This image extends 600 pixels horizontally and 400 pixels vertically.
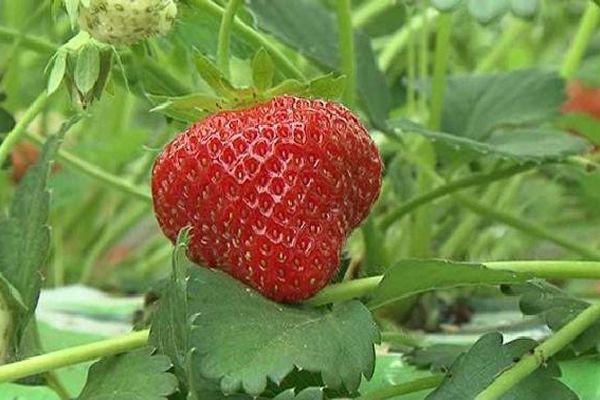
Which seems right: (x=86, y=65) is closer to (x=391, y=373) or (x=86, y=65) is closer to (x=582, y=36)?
(x=391, y=373)

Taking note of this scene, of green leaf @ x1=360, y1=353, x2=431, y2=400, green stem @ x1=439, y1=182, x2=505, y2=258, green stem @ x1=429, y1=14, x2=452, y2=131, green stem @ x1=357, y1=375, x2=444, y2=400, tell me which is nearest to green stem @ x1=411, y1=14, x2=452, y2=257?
green stem @ x1=429, y1=14, x2=452, y2=131

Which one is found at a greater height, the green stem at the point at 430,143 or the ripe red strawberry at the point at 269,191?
the ripe red strawberry at the point at 269,191

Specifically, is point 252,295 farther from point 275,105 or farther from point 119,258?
point 119,258

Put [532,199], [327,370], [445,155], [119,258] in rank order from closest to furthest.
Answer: [327,370]
[445,155]
[532,199]
[119,258]

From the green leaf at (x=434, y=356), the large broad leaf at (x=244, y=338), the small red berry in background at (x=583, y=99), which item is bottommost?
the small red berry in background at (x=583, y=99)

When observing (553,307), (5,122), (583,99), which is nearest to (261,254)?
(553,307)

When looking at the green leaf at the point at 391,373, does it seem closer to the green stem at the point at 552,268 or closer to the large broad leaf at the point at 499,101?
the green stem at the point at 552,268

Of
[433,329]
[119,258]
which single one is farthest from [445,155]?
[119,258]

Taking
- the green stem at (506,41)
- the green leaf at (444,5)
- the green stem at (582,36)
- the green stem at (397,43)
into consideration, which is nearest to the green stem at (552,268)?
the green leaf at (444,5)
